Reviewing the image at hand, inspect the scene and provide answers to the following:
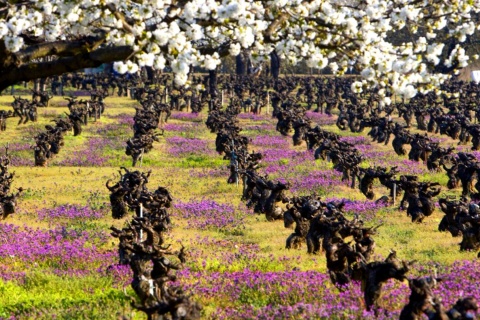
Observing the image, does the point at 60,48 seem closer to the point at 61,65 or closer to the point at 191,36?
the point at 61,65

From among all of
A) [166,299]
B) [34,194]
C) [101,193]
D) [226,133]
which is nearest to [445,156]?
[226,133]

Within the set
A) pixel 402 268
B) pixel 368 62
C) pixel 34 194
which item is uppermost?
pixel 368 62

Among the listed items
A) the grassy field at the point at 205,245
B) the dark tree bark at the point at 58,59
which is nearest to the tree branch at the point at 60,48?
the dark tree bark at the point at 58,59

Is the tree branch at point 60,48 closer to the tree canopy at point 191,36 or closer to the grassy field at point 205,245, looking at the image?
the tree canopy at point 191,36

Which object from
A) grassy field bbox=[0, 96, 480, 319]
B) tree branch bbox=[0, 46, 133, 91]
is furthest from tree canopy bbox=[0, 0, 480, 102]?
grassy field bbox=[0, 96, 480, 319]

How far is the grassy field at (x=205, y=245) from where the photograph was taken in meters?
13.3

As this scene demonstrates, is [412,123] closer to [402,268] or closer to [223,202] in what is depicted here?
[223,202]

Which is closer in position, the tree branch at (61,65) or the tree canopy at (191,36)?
the tree canopy at (191,36)

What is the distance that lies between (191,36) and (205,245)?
953 cm

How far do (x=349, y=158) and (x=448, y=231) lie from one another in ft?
31.4

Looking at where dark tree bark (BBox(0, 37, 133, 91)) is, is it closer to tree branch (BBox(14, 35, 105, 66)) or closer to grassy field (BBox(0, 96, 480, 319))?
tree branch (BBox(14, 35, 105, 66))

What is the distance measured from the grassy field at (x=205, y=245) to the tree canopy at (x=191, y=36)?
440 centimetres

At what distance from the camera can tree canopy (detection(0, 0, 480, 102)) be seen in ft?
34.9

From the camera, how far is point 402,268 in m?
11.6
